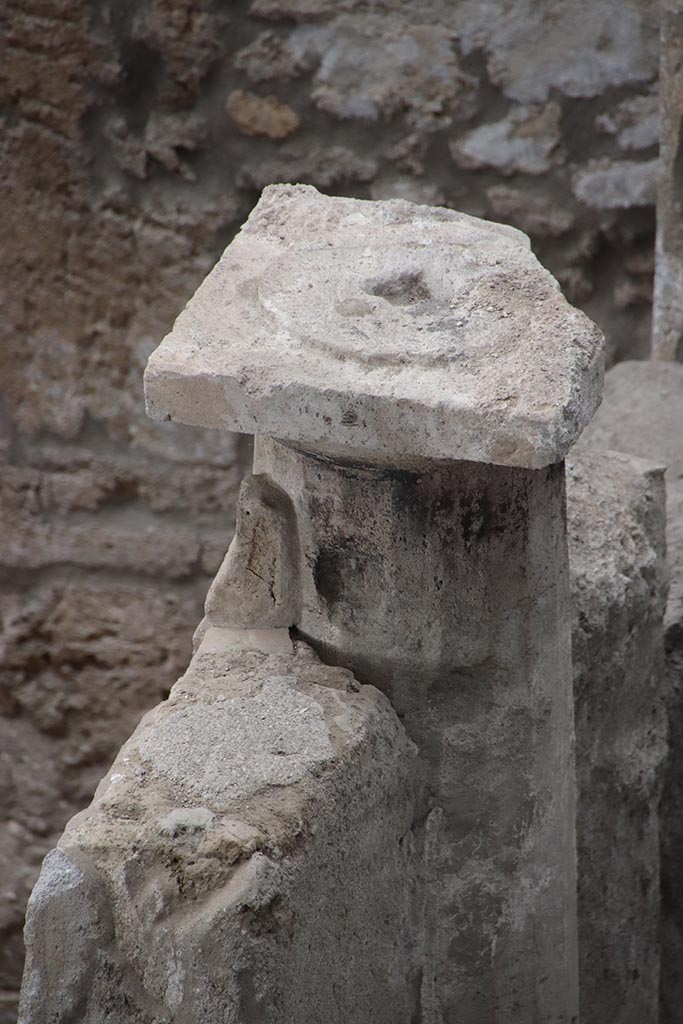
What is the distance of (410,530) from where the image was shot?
1.35 meters

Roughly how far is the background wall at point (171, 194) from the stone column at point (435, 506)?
42.0 inches

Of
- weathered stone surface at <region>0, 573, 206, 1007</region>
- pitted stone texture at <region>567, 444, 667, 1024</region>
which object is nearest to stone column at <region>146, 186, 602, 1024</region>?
pitted stone texture at <region>567, 444, 667, 1024</region>

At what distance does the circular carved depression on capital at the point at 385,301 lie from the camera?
4.25ft

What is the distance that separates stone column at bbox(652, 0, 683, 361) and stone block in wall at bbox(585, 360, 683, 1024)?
6 cm

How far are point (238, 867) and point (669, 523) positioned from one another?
3.50 feet

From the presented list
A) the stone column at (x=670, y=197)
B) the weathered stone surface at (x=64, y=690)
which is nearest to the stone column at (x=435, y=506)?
the stone column at (x=670, y=197)

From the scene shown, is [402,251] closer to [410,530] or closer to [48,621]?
[410,530]

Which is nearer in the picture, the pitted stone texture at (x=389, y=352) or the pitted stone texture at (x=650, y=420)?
the pitted stone texture at (x=389, y=352)

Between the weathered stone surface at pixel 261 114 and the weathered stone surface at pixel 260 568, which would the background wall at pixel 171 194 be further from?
the weathered stone surface at pixel 260 568

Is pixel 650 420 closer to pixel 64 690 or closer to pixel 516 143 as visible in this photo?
pixel 516 143

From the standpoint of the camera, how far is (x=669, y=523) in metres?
2.10

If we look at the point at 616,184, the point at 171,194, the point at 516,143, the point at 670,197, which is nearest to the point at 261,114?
the point at 171,194

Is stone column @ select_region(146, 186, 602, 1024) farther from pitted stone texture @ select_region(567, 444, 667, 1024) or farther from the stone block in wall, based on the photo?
the stone block in wall

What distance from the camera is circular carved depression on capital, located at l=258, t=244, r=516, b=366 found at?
4.25 feet
